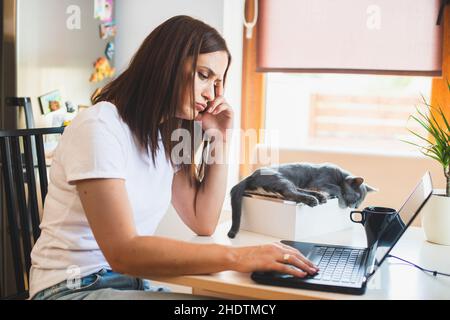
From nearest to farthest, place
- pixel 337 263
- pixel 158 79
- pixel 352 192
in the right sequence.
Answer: pixel 337 263 < pixel 158 79 < pixel 352 192

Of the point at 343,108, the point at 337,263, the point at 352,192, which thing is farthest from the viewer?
the point at 343,108

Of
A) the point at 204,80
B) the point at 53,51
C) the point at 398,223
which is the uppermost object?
the point at 53,51

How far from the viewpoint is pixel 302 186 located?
153cm

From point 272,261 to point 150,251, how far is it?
224 millimetres

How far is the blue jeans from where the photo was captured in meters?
1.08

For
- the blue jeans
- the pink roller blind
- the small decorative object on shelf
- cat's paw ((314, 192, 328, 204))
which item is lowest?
the blue jeans

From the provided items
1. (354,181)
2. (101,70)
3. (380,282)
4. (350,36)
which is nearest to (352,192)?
(354,181)

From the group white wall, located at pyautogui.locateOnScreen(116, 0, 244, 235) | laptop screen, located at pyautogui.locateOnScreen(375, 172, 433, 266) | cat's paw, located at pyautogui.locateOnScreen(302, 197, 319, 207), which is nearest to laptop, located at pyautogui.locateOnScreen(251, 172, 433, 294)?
laptop screen, located at pyautogui.locateOnScreen(375, 172, 433, 266)

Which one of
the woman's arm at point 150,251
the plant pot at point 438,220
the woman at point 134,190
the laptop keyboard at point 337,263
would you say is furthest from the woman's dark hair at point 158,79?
the plant pot at point 438,220

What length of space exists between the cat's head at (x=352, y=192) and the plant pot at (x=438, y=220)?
0.57ft

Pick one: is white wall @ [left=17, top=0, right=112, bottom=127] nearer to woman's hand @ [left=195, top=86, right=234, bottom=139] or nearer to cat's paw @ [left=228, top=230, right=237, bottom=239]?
woman's hand @ [left=195, top=86, right=234, bottom=139]

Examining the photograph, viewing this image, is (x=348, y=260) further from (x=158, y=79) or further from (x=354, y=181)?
(x=158, y=79)

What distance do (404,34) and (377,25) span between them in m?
0.12

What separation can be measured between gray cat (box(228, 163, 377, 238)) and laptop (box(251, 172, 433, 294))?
16cm
